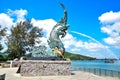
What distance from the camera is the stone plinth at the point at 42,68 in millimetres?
26812

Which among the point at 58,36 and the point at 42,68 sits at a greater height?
the point at 58,36

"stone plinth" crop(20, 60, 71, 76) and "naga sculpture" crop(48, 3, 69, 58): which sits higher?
"naga sculpture" crop(48, 3, 69, 58)

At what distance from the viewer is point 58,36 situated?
100 ft

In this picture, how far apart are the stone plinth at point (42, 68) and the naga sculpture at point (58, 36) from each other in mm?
2450

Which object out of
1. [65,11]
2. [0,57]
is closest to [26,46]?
[0,57]

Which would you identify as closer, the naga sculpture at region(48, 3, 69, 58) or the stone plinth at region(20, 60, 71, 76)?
the stone plinth at region(20, 60, 71, 76)

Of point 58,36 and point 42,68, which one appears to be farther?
point 58,36

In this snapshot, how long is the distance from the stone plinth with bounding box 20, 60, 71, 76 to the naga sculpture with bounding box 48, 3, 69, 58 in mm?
2450

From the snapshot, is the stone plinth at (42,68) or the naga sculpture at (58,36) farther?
the naga sculpture at (58,36)

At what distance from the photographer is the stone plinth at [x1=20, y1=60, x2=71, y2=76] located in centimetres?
2681

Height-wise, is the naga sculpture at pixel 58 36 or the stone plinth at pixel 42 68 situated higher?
the naga sculpture at pixel 58 36

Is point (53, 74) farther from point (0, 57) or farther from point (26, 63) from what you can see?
point (0, 57)

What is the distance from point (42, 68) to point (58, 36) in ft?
17.3

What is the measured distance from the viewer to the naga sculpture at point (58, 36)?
98.1ft
